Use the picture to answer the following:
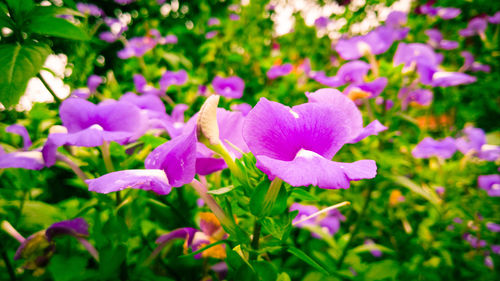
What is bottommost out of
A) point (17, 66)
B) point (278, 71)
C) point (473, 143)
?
point (473, 143)

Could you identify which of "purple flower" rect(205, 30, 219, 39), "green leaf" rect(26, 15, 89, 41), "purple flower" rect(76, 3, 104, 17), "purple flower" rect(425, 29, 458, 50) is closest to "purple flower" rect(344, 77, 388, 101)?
"green leaf" rect(26, 15, 89, 41)

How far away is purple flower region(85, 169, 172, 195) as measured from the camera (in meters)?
0.47

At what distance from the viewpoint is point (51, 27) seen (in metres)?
0.70

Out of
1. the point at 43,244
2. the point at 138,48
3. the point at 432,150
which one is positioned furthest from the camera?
the point at 138,48

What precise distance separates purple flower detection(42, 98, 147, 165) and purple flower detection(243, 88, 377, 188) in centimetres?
36

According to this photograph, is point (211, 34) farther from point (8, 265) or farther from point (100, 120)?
point (8, 265)

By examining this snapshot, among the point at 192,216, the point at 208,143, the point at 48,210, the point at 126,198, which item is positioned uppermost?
the point at 208,143

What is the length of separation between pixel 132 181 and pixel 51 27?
50 centimetres

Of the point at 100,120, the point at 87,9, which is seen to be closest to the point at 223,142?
the point at 100,120

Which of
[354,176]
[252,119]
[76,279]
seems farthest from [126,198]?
[354,176]

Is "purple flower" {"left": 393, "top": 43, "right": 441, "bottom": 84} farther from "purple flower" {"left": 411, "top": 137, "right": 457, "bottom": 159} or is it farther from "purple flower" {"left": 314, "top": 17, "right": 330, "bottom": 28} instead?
"purple flower" {"left": 314, "top": 17, "right": 330, "bottom": 28}

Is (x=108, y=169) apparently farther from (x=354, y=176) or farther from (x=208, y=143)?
(x=354, y=176)

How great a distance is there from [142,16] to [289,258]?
2.73m

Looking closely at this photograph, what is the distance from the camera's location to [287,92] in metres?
1.82
